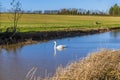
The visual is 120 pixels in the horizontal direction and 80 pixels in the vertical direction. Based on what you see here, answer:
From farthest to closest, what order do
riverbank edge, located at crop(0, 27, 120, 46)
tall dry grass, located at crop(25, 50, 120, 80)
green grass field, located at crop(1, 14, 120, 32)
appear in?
green grass field, located at crop(1, 14, 120, 32)
riverbank edge, located at crop(0, 27, 120, 46)
tall dry grass, located at crop(25, 50, 120, 80)

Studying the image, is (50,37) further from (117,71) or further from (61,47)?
(117,71)

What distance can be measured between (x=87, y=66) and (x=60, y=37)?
25645mm

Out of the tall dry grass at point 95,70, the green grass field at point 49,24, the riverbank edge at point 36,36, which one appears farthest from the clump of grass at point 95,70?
the green grass field at point 49,24

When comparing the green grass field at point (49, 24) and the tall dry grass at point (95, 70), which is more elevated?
the tall dry grass at point (95, 70)

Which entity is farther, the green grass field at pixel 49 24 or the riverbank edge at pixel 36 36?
the green grass field at pixel 49 24

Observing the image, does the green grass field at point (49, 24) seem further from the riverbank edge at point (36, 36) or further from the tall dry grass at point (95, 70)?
the tall dry grass at point (95, 70)

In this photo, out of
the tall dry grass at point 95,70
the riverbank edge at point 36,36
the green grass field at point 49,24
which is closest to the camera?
the tall dry grass at point 95,70

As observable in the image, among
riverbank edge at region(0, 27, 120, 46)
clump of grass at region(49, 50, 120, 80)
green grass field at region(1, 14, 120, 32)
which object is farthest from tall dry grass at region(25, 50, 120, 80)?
green grass field at region(1, 14, 120, 32)

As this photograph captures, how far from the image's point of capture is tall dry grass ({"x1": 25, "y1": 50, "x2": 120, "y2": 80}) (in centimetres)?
901

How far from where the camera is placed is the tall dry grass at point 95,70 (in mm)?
9008

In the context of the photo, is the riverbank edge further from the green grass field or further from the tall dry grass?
the tall dry grass

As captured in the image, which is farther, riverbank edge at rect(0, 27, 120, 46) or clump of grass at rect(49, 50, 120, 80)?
riverbank edge at rect(0, 27, 120, 46)

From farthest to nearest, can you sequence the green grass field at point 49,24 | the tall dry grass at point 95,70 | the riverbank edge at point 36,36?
the green grass field at point 49,24 → the riverbank edge at point 36,36 → the tall dry grass at point 95,70

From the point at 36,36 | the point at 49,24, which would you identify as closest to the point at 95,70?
the point at 36,36
